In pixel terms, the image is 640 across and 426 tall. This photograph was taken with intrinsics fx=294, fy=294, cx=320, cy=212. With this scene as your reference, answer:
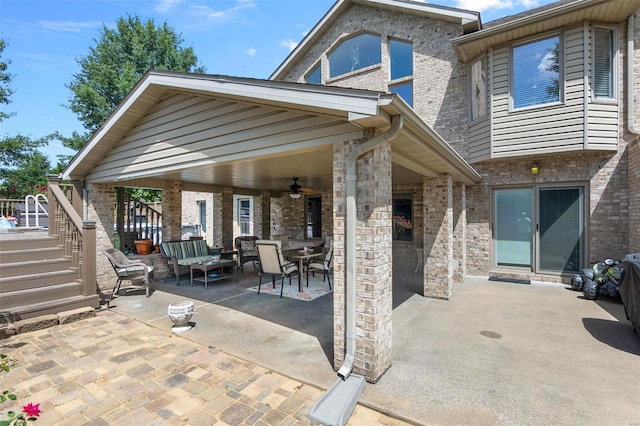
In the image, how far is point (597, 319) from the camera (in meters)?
4.52

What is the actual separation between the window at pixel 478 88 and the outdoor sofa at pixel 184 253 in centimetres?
771

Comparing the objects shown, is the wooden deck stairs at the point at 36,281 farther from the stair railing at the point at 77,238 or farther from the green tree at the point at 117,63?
the green tree at the point at 117,63

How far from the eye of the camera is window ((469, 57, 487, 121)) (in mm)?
7309

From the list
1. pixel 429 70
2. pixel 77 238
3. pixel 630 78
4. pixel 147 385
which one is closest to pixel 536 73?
pixel 630 78

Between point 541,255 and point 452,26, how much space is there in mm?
6495

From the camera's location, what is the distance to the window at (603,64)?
20.4ft

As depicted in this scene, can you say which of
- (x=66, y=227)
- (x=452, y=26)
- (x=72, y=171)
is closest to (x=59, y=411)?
(x=66, y=227)

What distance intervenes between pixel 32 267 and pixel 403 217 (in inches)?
343

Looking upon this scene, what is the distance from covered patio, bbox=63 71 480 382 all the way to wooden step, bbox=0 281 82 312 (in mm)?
1477

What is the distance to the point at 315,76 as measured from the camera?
1129 cm

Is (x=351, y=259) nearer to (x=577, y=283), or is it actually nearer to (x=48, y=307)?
(x=48, y=307)

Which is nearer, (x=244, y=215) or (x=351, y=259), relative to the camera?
(x=351, y=259)

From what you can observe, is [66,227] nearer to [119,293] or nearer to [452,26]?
[119,293]

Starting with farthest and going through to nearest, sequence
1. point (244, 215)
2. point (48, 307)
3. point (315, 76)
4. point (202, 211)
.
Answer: point (202, 211) < point (244, 215) < point (315, 76) < point (48, 307)
